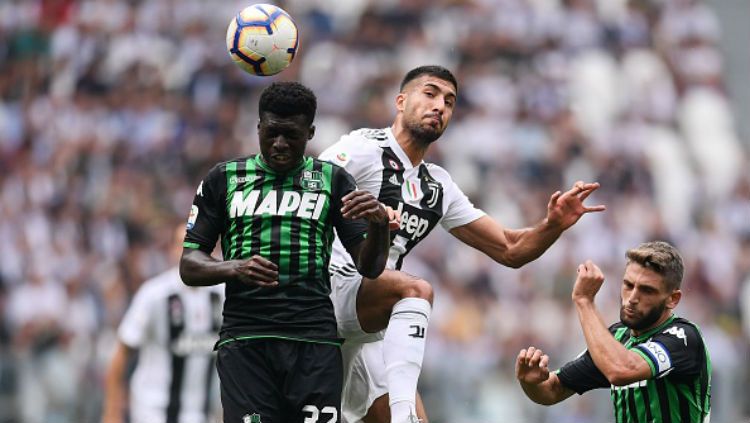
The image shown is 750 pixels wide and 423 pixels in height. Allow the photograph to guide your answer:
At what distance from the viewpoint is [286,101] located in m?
6.26

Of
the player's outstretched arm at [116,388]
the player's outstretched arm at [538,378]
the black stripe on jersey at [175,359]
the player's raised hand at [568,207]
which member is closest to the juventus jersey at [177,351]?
the black stripe on jersey at [175,359]

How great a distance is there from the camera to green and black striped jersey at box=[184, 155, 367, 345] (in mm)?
6184

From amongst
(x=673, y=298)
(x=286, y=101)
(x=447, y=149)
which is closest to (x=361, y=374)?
(x=673, y=298)

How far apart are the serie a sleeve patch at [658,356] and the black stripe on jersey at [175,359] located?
4.52 metres

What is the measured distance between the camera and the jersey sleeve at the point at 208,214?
6.27m

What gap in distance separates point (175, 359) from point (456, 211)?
3259mm

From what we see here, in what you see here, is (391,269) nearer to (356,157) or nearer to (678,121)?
(356,157)

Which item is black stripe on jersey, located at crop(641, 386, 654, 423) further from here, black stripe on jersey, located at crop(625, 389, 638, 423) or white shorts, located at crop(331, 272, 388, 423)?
white shorts, located at crop(331, 272, 388, 423)

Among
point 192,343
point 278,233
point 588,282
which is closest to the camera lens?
point 278,233

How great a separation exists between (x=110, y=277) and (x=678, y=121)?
758cm

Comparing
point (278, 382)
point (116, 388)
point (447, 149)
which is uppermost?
point (447, 149)

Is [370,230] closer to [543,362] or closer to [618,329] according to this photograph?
[543,362]

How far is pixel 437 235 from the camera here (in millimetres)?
15070

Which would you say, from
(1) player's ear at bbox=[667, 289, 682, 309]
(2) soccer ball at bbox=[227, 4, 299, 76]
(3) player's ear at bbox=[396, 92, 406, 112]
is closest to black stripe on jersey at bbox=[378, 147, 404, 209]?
(3) player's ear at bbox=[396, 92, 406, 112]
